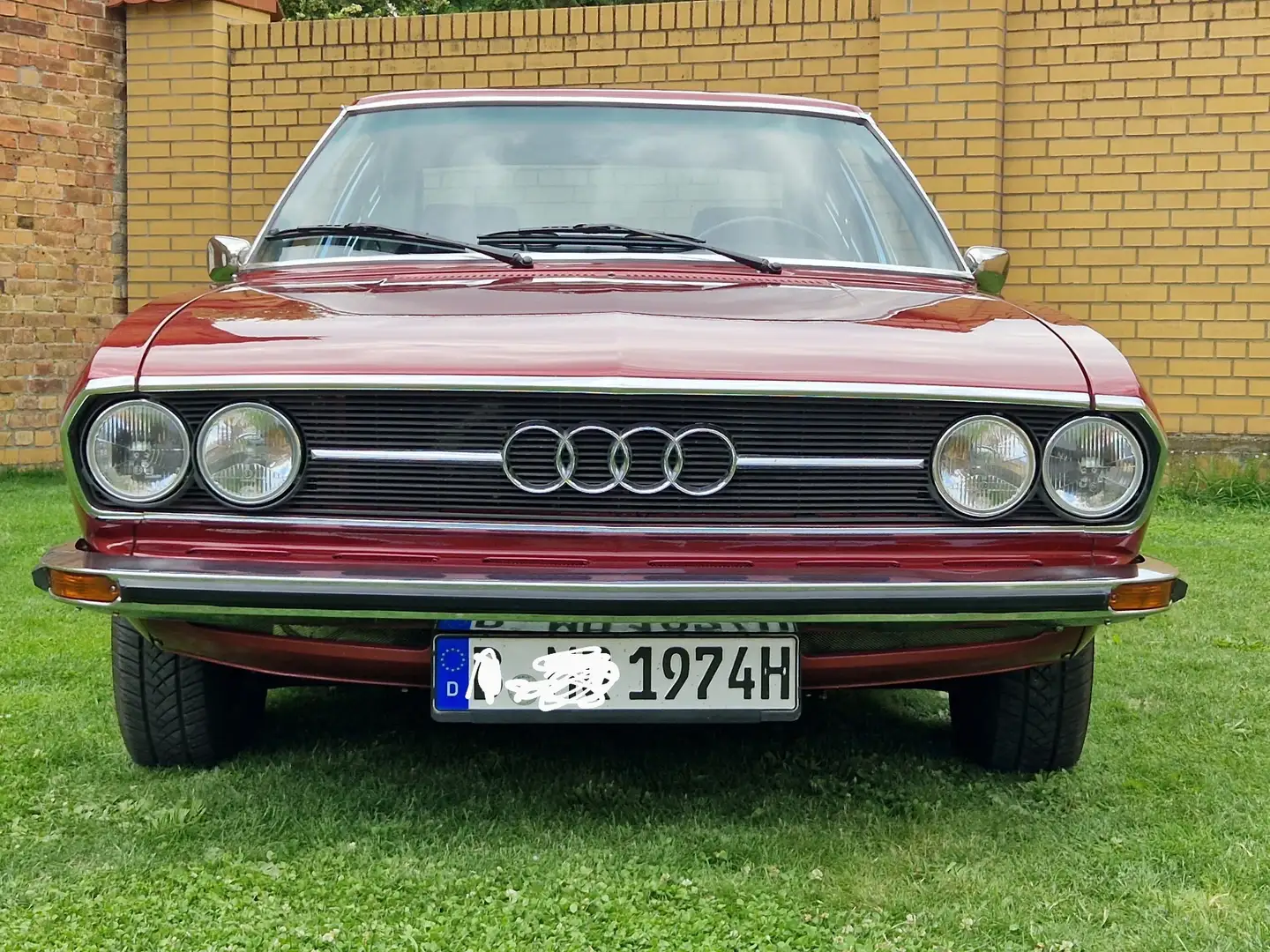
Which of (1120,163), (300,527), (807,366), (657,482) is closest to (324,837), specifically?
(300,527)

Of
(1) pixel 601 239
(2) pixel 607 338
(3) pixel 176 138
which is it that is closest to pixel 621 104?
(1) pixel 601 239

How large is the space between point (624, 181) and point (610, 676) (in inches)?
64.1

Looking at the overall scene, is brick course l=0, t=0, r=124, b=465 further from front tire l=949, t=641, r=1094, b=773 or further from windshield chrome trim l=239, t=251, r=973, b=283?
front tire l=949, t=641, r=1094, b=773

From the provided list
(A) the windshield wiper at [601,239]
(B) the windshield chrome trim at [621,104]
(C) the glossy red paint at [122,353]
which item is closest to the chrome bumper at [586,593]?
(C) the glossy red paint at [122,353]

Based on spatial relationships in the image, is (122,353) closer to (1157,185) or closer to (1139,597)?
(1139,597)

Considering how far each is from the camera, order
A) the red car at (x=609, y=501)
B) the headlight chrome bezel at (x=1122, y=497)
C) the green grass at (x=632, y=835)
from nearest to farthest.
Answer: the green grass at (x=632, y=835) < the red car at (x=609, y=501) < the headlight chrome bezel at (x=1122, y=497)

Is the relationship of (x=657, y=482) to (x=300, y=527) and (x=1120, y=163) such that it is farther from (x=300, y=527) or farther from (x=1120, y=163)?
(x=1120, y=163)

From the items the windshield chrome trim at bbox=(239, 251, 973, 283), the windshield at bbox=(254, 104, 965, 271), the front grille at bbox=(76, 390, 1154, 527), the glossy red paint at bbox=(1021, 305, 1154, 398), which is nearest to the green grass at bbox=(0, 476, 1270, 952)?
the front grille at bbox=(76, 390, 1154, 527)

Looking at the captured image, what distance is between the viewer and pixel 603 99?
3.95 metres

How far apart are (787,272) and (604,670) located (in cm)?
124

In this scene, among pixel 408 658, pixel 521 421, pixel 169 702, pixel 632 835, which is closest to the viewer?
pixel 521 421

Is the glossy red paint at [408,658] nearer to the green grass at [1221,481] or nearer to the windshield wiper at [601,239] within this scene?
the windshield wiper at [601,239]

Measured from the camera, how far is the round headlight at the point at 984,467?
259cm

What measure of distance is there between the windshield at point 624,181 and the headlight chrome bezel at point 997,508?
1.05 m
